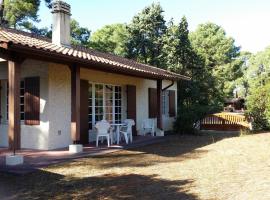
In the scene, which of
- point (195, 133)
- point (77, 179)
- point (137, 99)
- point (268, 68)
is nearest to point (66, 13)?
point (137, 99)

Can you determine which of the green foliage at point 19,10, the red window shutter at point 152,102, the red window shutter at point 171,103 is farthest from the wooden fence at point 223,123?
the green foliage at point 19,10

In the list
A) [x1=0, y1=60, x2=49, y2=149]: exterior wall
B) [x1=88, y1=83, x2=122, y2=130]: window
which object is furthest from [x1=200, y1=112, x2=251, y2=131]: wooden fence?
[x1=0, y1=60, x2=49, y2=149]: exterior wall

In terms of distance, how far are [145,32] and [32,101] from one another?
17.4m

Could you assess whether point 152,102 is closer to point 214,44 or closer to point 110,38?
point 110,38

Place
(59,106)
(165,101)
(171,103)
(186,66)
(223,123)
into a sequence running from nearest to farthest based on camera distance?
(59,106), (165,101), (171,103), (223,123), (186,66)

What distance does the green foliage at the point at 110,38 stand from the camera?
123 feet

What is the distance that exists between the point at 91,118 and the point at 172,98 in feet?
22.4

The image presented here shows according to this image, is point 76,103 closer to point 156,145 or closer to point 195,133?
point 156,145

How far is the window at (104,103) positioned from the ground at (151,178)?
306 cm

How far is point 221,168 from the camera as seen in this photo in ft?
24.8

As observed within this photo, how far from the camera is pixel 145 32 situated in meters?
26.5

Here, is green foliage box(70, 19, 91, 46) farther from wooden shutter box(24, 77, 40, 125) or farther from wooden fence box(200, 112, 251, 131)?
wooden shutter box(24, 77, 40, 125)

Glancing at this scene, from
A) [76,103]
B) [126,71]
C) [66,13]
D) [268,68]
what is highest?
[268,68]

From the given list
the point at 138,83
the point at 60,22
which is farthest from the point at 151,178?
the point at 138,83
